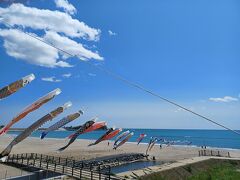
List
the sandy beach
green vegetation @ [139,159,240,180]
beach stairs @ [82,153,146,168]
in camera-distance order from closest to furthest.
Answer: green vegetation @ [139,159,240,180]
beach stairs @ [82,153,146,168]
the sandy beach

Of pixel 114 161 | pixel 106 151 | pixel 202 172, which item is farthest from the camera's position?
pixel 106 151

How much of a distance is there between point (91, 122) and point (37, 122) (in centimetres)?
835

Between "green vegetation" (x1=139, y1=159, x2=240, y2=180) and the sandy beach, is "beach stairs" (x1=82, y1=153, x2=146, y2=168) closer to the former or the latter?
the sandy beach

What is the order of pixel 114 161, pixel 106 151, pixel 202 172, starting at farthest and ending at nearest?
pixel 106 151 → pixel 114 161 → pixel 202 172

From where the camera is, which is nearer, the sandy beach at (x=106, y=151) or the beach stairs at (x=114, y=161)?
the beach stairs at (x=114, y=161)

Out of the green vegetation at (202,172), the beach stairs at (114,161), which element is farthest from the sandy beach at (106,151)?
the green vegetation at (202,172)

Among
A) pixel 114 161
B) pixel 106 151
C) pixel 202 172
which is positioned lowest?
pixel 202 172

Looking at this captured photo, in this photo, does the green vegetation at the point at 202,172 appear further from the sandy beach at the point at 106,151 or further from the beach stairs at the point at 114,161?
the beach stairs at the point at 114,161

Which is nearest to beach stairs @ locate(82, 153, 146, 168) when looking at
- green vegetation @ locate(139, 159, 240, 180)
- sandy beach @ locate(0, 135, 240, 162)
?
sandy beach @ locate(0, 135, 240, 162)

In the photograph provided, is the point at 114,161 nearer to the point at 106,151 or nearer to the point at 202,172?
the point at 202,172

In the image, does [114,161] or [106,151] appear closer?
[114,161]

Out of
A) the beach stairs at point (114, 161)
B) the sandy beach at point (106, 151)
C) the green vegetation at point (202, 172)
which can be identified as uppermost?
the sandy beach at point (106, 151)

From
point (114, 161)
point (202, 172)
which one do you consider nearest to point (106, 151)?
point (114, 161)

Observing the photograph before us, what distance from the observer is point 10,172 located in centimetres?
2709
